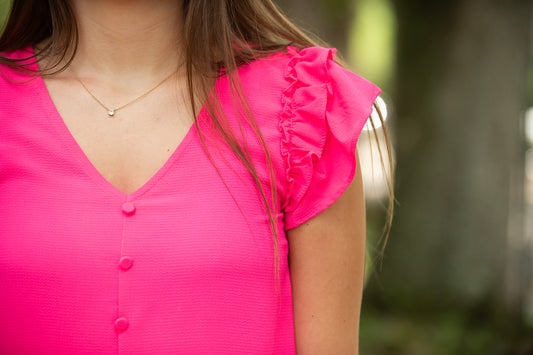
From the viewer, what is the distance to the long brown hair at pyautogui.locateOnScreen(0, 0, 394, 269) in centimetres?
147

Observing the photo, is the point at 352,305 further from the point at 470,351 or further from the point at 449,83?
the point at 449,83

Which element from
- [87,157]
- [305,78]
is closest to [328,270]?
[305,78]

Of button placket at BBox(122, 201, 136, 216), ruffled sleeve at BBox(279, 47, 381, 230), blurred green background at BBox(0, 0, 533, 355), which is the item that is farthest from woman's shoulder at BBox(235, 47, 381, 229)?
blurred green background at BBox(0, 0, 533, 355)

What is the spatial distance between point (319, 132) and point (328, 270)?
0.32 m

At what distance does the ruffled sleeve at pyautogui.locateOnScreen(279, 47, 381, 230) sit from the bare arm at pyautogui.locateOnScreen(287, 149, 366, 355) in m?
0.05

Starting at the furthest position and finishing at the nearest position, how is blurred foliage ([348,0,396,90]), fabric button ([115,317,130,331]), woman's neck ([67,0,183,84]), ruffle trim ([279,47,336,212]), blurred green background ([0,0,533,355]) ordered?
blurred foliage ([348,0,396,90]) < blurred green background ([0,0,533,355]) < woman's neck ([67,0,183,84]) < ruffle trim ([279,47,336,212]) < fabric button ([115,317,130,331])

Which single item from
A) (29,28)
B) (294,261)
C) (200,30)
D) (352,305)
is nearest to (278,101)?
(200,30)

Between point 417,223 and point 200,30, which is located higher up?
point 200,30

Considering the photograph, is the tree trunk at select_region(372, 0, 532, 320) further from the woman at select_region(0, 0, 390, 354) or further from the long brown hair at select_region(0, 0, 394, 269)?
the woman at select_region(0, 0, 390, 354)

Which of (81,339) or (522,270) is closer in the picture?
(81,339)

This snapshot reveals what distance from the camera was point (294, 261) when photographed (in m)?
1.47

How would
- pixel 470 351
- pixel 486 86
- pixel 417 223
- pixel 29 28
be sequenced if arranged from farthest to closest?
1. pixel 417 223
2. pixel 486 86
3. pixel 470 351
4. pixel 29 28

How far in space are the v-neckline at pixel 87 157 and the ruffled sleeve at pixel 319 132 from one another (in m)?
0.22

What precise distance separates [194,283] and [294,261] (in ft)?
0.82
